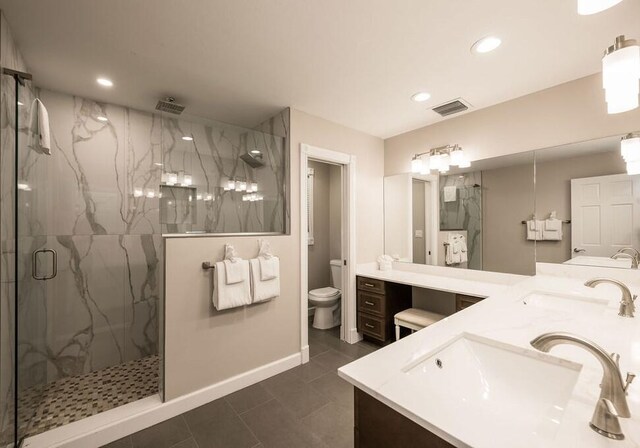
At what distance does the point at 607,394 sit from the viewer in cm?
65

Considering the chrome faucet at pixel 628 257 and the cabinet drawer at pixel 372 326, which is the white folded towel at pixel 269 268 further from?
the chrome faucet at pixel 628 257

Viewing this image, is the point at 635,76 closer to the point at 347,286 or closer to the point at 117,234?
the point at 347,286

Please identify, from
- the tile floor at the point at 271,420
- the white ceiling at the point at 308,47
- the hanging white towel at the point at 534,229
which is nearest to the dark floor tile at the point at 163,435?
the tile floor at the point at 271,420

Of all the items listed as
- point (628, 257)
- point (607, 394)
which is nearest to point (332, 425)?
point (607, 394)

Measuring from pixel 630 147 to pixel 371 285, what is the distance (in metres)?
2.31

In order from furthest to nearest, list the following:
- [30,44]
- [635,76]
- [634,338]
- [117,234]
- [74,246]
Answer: [117,234] < [74,246] < [30,44] < [634,338] < [635,76]

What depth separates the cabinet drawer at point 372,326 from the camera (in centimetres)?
297

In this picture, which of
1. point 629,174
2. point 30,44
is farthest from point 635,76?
point 30,44

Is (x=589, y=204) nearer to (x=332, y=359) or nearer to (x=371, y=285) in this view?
(x=371, y=285)

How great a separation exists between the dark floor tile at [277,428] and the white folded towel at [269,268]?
963 millimetres

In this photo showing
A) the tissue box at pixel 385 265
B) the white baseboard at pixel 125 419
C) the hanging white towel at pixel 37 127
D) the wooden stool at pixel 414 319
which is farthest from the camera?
the tissue box at pixel 385 265

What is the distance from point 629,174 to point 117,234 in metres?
4.20

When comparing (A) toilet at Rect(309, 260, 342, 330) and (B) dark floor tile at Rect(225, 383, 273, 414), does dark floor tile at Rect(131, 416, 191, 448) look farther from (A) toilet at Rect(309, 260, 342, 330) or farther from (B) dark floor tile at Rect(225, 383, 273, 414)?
(A) toilet at Rect(309, 260, 342, 330)

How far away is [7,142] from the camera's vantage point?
1.43 m
